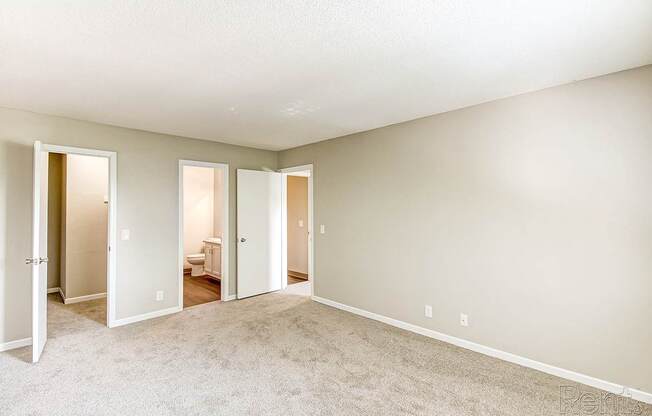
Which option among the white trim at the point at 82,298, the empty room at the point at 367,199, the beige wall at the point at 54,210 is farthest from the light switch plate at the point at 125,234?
the beige wall at the point at 54,210

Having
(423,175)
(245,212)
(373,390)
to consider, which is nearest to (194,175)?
(245,212)

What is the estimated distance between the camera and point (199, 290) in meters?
5.42

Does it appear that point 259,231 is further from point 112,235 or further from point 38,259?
point 38,259

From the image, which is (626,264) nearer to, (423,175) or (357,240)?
(423,175)

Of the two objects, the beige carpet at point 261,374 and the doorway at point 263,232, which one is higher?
the doorway at point 263,232

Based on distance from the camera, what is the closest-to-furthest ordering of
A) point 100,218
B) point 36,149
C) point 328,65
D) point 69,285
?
1. point 328,65
2. point 36,149
3. point 69,285
4. point 100,218

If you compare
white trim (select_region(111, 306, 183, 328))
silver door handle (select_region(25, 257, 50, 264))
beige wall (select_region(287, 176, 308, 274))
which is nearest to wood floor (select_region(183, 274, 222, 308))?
white trim (select_region(111, 306, 183, 328))

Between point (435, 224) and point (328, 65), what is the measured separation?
2010 millimetres

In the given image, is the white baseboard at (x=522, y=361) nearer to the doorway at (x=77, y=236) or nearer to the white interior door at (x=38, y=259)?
the white interior door at (x=38, y=259)

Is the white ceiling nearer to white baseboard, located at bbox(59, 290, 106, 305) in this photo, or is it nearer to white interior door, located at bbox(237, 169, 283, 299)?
white interior door, located at bbox(237, 169, 283, 299)

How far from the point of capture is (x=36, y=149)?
2.93m

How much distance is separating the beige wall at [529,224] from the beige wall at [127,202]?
101 inches

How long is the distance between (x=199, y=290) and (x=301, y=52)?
4.60 m

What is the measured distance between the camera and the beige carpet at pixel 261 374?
221 centimetres
